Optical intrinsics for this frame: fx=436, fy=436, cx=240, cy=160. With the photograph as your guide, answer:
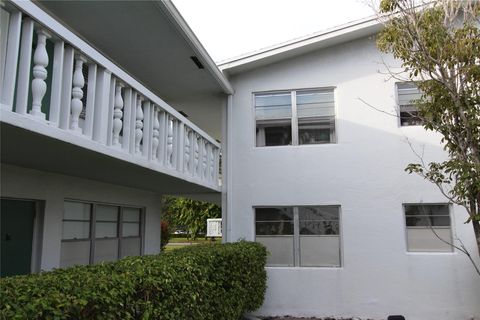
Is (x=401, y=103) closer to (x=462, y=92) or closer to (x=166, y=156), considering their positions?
(x=462, y=92)

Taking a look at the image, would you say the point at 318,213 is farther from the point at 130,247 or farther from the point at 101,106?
A: the point at 101,106

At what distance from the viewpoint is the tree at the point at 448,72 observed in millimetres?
5328

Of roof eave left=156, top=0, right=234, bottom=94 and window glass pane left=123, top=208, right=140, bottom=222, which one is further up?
roof eave left=156, top=0, right=234, bottom=94

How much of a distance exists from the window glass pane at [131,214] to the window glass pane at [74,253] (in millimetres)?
1567

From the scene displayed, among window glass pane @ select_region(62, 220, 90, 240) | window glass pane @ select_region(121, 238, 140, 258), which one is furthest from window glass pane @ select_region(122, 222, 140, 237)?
window glass pane @ select_region(62, 220, 90, 240)

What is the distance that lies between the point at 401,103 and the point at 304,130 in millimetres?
2174

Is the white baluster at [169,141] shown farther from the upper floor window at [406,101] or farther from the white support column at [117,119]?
the upper floor window at [406,101]

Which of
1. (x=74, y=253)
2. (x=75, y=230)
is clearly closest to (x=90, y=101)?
(x=75, y=230)

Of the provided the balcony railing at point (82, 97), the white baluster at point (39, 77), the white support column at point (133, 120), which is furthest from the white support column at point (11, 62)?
the white support column at point (133, 120)

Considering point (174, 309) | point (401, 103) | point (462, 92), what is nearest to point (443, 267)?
point (401, 103)

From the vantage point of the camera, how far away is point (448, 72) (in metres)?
5.74

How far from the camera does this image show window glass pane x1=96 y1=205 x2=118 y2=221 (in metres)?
8.21

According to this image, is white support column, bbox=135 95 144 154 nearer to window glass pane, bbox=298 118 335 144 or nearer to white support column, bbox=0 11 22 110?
white support column, bbox=0 11 22 110

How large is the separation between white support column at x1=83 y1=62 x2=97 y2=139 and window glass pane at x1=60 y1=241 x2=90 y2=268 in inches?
119
